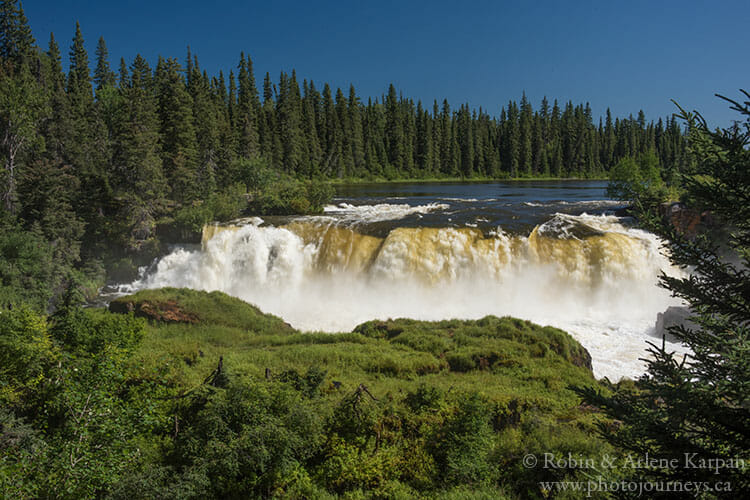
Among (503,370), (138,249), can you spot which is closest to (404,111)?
(138,249)

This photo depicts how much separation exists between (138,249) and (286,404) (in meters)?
23.2

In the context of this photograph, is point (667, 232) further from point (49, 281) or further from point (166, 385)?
point (49, 281)

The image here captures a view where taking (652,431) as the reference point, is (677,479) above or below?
below

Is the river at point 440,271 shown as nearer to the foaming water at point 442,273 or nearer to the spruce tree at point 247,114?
the foaming water at point 442,273

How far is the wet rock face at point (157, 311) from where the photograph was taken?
13.3 m

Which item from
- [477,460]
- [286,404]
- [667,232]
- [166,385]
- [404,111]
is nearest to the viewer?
[667,232]

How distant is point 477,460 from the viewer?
5.96 metres

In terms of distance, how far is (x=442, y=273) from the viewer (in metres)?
20.5

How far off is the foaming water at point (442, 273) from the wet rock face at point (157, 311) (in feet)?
17.7

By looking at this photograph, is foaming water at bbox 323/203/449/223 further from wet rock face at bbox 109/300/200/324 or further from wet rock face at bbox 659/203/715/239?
wet rock face at bbox 659/203/715/239

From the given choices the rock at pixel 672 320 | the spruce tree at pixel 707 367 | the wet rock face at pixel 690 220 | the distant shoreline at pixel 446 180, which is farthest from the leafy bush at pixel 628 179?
the distant shoreline at pixel 446 180

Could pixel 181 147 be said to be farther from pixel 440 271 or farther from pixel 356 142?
pixel 356 142

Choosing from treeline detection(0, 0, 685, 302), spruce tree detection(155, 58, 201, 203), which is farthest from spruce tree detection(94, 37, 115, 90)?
spruce tree detection(155, 58, 201, 203)

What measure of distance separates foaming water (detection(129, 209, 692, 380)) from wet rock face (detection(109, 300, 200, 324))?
5.41 meters
